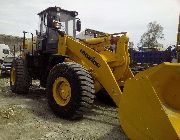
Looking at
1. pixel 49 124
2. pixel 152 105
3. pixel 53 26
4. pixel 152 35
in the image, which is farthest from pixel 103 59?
pixel 152 35

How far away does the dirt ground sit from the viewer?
5508mm

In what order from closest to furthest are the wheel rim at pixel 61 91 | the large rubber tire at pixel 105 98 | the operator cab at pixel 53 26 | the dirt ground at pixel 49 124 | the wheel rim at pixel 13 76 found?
the dirt ground at pixel 49 124
the wheel rim at pixel 61 91
the large rubber tire at pixel 105 98
the operator cab at pixel 53 26
the wheel rim at pixel 13 76

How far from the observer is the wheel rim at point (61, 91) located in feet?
22.1

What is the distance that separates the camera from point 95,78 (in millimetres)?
6906

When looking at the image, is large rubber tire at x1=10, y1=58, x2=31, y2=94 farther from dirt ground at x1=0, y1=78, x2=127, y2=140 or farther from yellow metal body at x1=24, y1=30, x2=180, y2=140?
yellow metal body at x1=24, y1=30, x2=180, y2=140

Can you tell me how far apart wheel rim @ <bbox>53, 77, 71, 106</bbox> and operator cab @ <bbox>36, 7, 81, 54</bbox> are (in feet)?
5.84

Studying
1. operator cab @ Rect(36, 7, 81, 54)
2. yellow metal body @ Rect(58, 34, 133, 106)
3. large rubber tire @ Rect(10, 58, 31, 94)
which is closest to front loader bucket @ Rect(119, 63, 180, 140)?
yellow metal body @ Rect(58, 34, 133, 106)

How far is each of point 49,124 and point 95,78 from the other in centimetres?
147

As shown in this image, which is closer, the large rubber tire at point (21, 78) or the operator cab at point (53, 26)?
the operator cab at point (53, 26)

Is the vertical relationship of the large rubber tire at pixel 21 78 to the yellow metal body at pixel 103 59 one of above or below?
below

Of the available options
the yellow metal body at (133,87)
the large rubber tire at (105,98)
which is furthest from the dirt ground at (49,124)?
the yellow metal body at (133,87)

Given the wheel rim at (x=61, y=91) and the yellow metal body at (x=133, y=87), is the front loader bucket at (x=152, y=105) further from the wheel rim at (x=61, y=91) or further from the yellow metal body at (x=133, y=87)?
the wheel rim at (x=61, y=91)

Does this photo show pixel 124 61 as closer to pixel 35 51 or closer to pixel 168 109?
pixel 168 109

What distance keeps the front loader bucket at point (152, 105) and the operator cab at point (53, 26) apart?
401 cm
